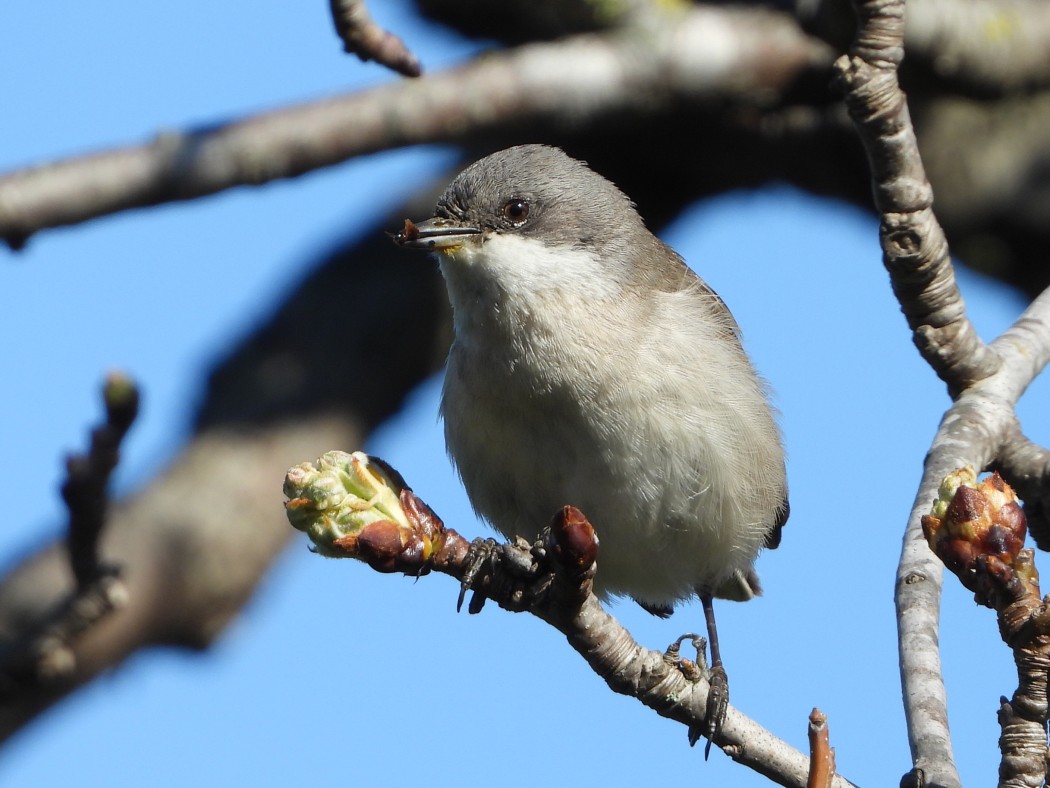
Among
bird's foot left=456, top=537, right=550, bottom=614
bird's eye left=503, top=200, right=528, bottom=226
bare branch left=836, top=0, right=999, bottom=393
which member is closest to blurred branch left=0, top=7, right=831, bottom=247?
bird's eye left=503, top=200, right=528, bottom=226

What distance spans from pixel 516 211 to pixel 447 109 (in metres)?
0.64

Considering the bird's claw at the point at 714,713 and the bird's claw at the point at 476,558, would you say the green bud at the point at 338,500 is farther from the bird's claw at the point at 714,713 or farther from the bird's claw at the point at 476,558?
the bird's claw at the point at 714,713

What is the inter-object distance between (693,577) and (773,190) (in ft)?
11.9

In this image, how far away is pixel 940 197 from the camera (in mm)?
7527

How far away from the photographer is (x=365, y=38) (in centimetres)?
433

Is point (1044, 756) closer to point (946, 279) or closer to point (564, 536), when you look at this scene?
point (564, 536)

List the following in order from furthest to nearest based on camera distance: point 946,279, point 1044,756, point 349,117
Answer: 1. point 349,117
2. point 946,279
3. point 1044,756

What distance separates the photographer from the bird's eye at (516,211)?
4.54 m

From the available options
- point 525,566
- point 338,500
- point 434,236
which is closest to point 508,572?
point 525,566

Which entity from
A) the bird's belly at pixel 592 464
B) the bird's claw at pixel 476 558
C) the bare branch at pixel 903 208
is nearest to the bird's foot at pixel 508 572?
the bird's claw at pixel 476 558

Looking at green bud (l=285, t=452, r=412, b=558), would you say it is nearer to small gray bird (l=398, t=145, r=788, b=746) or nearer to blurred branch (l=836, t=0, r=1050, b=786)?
blurred branch (l=836, t=0, r=1050, b=786)

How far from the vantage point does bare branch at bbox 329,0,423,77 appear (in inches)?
167

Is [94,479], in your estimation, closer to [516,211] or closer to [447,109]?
[516,211]

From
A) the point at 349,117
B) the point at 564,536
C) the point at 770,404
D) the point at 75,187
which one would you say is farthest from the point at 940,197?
the point at 564,536
